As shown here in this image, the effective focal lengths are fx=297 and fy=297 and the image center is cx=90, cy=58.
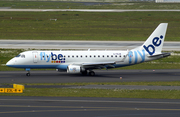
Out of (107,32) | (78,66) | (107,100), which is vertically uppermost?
(107,32)

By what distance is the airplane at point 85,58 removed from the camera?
45.1 meters

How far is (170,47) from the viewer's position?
7206 centimetres

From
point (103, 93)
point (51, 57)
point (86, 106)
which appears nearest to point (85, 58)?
point (51, 57)

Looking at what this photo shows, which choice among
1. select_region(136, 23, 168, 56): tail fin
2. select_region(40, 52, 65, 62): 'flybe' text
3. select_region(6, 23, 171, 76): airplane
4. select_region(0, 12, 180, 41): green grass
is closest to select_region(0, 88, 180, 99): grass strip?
select_region(6, 23, 171, 76): airplane

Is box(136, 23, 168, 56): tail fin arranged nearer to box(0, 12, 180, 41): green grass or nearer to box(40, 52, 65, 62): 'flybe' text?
box(40, 52, 65, 62): 'flybe' text

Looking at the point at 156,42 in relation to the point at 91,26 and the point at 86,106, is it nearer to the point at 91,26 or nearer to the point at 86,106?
the point at 86,106

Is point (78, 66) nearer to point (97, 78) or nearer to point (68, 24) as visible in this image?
point (97, 78)

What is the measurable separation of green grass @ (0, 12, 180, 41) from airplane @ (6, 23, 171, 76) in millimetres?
38299

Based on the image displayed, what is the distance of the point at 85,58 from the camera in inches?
1827

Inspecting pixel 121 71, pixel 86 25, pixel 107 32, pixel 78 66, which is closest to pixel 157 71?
pixel 121 71

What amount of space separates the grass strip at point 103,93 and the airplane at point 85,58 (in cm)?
1133

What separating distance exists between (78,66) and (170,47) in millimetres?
34804

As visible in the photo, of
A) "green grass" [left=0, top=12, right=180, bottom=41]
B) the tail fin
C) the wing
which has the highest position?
"green grass" [left=0, top=12, right=180, bottom=41]

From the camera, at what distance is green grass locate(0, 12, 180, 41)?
91056 millimetres
